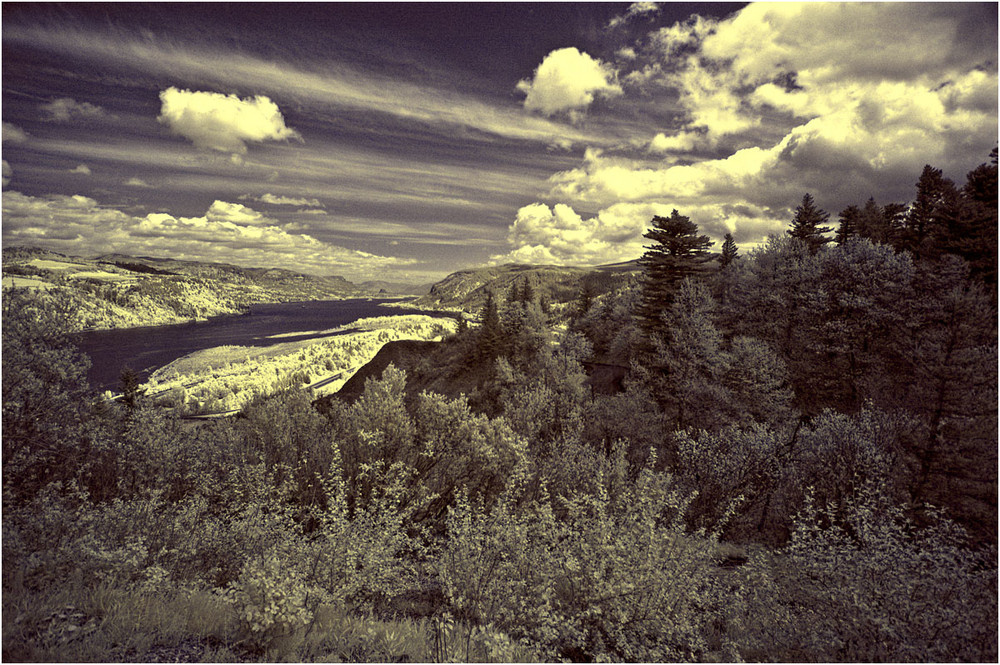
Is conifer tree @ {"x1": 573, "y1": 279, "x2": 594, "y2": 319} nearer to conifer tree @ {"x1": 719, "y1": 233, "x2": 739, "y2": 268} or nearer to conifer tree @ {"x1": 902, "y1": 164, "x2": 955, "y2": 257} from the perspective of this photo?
conifer tree @ {"x1": 719, "y1": 233, "x2": 739, "y2": 268}

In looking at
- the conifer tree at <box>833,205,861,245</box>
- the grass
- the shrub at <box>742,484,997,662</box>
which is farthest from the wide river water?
the conifer tree at <box>833,205,861,245</box>

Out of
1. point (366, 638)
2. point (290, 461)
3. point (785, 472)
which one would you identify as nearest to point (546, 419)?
point (785, 472)

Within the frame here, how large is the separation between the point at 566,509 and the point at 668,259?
26.5m

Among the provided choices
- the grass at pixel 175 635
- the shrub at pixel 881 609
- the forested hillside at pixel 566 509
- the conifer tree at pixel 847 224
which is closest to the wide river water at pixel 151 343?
the forested hillside at pixel 566 509

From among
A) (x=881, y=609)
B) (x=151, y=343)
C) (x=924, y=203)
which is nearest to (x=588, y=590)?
(x=881, y=609)

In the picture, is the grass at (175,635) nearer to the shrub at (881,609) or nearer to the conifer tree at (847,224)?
the shrub at (881,609)

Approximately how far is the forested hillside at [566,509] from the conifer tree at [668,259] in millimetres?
1137

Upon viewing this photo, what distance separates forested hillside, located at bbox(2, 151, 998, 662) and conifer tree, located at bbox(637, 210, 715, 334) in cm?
114

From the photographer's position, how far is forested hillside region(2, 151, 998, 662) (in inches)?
340

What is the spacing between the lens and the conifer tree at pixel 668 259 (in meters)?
35.8

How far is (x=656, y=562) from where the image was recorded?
11.2 meters

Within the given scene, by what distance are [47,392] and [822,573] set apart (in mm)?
23533

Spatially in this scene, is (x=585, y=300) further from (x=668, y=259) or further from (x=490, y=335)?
(x=668, y=259)

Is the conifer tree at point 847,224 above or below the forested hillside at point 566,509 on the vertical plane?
above
